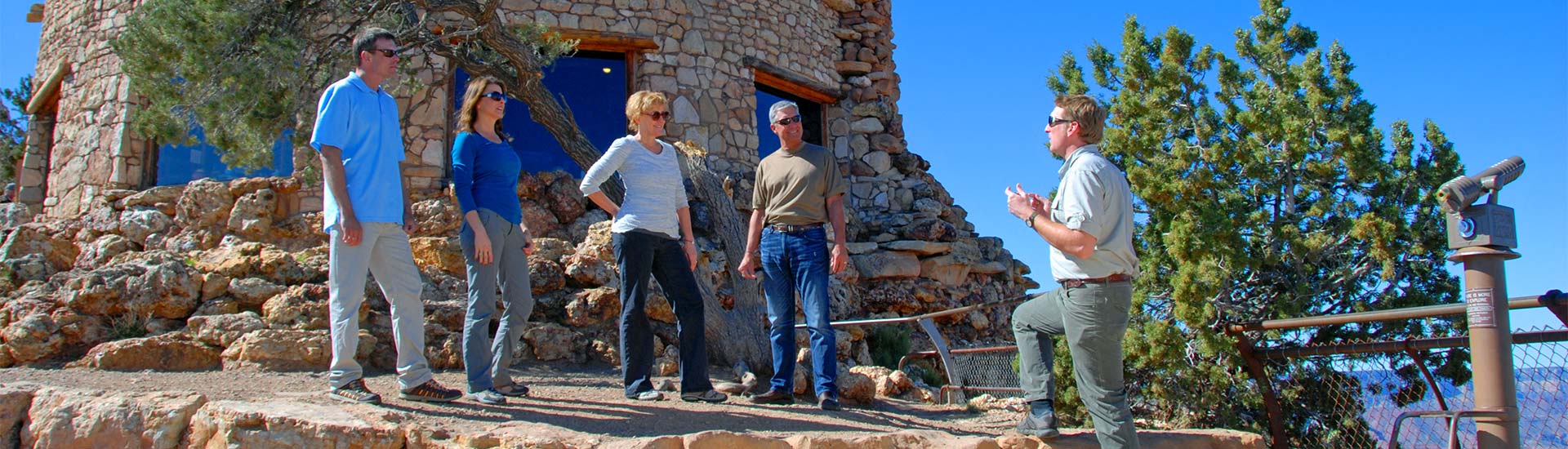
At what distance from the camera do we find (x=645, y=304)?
454cm

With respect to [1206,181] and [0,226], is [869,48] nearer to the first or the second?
[1206,181]

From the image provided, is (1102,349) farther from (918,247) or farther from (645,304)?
(918,247)

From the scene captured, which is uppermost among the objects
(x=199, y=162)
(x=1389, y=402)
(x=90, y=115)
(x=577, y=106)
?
(x=577, y=106)

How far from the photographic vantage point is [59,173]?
1030cm

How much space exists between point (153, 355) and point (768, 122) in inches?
270

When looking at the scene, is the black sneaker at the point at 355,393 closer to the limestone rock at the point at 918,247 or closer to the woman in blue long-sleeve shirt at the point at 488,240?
the woman in blue long-sleeve shirt at the point at 488,240

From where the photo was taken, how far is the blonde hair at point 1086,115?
348cm

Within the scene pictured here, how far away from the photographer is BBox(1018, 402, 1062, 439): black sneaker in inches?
143

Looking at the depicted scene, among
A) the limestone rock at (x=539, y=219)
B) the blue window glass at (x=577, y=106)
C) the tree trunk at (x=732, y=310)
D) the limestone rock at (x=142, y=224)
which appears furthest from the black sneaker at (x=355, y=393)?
the limestone rock at (x=142, y=224)

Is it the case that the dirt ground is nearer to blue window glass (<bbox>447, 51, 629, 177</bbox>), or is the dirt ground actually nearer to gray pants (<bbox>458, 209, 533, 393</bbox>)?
gray pants (<bbox>458, 209, 533, 393</bbox>)

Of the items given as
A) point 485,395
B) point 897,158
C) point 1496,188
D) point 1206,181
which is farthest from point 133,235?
point 1496,188

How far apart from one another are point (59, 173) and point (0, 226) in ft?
2.88

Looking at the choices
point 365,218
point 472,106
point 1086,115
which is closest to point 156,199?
point 472,106

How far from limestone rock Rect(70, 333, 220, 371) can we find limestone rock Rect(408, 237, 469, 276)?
5.26ft
